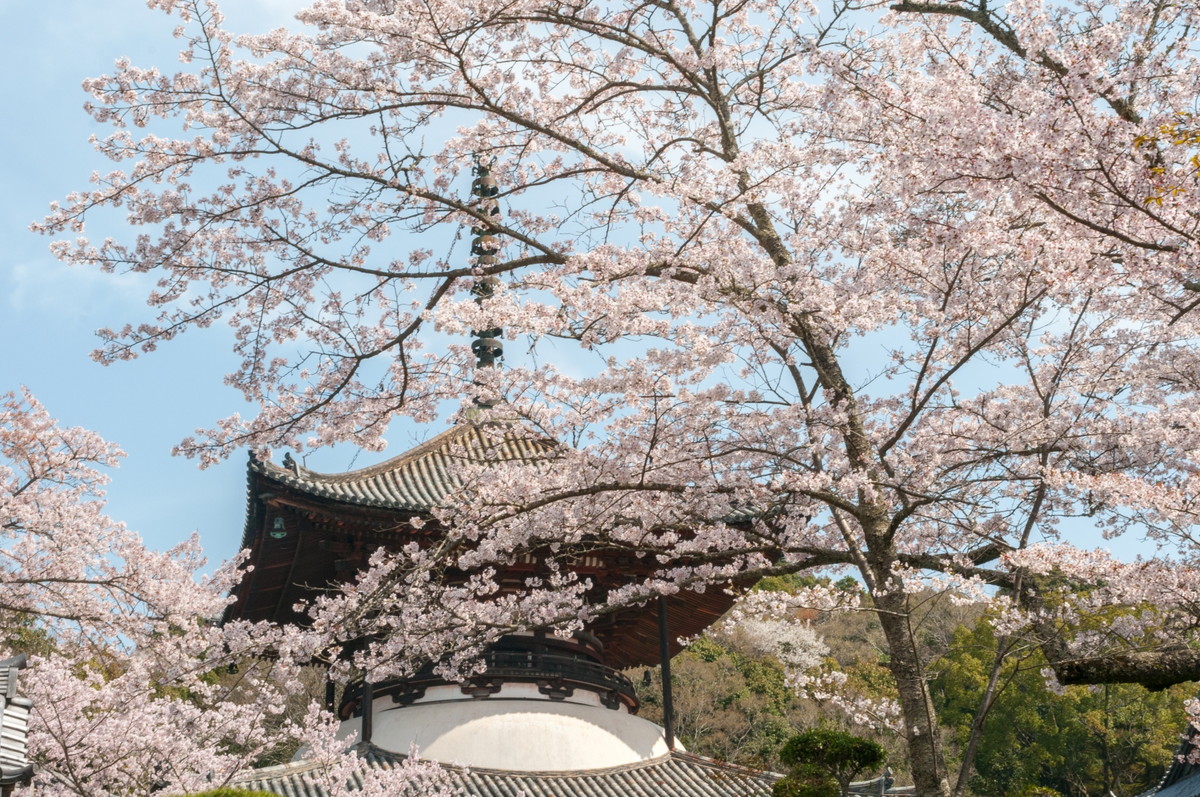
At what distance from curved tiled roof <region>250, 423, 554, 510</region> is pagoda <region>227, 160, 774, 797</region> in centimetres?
3

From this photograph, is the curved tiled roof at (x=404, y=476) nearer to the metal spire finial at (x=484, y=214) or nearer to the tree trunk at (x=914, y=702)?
the metal spire finial at (x=484, y=214)

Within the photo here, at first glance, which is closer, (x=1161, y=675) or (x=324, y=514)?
(x=1161, y=675)

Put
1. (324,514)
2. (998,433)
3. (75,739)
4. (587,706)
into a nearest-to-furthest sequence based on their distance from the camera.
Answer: (998,433) < (75,739) < (324,514) < (587,706)

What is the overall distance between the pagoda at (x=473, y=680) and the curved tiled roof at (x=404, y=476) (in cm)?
3

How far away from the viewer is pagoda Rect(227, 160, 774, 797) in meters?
11.9

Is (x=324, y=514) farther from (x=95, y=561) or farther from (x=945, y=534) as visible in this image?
(x=945, y=534)

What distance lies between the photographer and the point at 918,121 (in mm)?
6012

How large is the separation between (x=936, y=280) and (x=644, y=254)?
197cm

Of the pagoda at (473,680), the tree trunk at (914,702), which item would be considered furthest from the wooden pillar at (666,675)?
the tree trunk at (914,702)

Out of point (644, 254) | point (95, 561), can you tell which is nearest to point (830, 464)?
point (644, 254)

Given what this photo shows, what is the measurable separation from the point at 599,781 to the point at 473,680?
6.16 ft

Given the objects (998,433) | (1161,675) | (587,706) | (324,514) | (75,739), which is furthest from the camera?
(587,706)

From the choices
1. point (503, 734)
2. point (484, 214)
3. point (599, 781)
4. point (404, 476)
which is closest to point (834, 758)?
point (599, 781)

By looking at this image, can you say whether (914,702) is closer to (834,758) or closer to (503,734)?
(834,758)
